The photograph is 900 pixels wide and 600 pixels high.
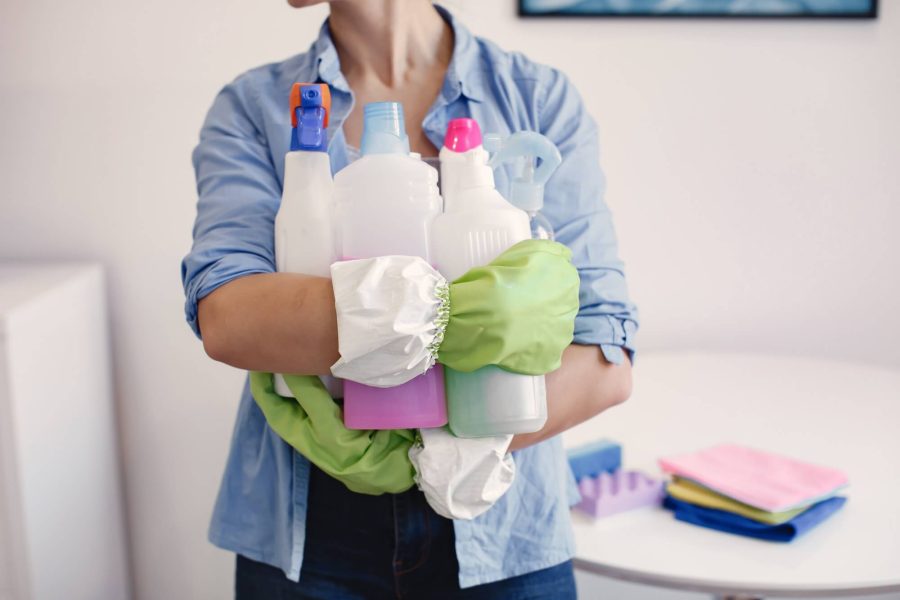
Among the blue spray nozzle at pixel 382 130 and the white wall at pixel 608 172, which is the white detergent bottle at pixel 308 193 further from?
the white wall at pixel 608 172

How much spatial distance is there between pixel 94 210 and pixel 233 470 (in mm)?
818

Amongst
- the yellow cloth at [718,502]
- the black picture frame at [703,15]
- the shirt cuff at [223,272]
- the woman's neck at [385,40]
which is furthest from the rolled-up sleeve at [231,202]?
the black picture frame at [703,15]

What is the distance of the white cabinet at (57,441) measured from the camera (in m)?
1.23

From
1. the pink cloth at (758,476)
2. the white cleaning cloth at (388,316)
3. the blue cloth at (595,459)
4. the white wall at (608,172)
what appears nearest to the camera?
the white cleaning cloth at (388,316)

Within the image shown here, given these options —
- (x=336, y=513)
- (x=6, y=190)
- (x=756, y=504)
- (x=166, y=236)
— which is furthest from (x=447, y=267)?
(x=6, y=190)

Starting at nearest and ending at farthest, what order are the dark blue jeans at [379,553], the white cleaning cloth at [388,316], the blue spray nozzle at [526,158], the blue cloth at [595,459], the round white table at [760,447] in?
the white cleaning cloth at [388,316]
the blue spray nozzle at [526,158]
the dark blue jeans at [379,553]
the round white table at [760,447]
the blue cloth at [595,459]

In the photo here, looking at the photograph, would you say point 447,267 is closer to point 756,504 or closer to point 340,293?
point 340,293

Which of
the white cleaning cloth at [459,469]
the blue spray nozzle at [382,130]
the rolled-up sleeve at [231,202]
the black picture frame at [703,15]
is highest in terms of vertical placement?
the black picture frame at [703,15]

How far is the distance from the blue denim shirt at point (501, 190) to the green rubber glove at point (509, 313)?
0.16 metres

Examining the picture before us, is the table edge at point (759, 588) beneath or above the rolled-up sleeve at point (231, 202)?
beneath

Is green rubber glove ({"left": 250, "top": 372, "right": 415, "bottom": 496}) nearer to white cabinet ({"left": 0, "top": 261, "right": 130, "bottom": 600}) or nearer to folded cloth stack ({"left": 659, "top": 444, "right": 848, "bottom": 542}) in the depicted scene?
folded cloth stack ({"left": 659, "top": 444, "right": 848, "bottom": 542})

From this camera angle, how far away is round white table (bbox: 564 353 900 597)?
1009 millimetres

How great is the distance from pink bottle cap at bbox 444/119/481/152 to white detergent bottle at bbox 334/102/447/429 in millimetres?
30

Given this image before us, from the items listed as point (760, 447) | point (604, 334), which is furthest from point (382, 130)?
point (760, 447)
